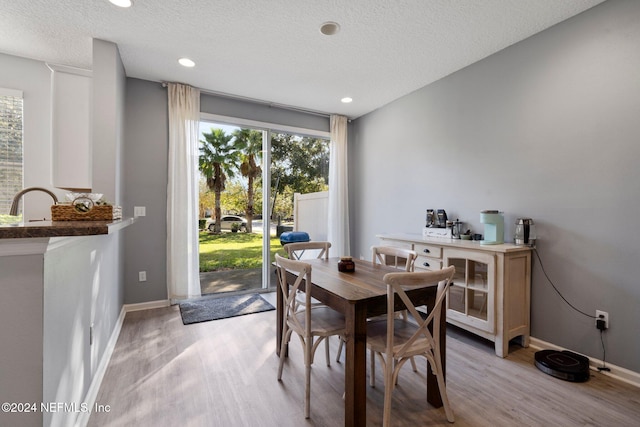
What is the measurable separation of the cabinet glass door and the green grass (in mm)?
2513

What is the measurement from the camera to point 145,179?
3477 mm

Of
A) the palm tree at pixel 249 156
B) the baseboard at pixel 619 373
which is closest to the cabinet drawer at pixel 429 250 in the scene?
the baseboard at pixel 619 373

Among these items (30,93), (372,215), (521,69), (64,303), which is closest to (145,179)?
(30,93)

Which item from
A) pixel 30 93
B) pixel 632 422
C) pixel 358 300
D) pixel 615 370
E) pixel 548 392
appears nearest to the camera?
pixel 358 300

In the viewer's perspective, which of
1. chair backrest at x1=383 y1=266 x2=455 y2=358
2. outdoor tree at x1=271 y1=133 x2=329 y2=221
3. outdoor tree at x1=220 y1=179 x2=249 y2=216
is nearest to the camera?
chair backrest at x1=383 y1=266 x2=455 y2=358

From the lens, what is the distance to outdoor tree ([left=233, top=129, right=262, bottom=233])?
→ 13.7 ft

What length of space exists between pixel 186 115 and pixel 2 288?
3.00 m

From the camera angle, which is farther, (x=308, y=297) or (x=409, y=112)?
(x=409, y=112)

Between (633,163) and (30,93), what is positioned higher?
(30,93)

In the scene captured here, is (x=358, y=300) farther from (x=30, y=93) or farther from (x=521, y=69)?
(x=30, y=93)

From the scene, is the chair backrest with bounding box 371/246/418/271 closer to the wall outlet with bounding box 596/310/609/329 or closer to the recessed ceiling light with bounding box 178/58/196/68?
the wall outlet with bounding box 596/310/609/329

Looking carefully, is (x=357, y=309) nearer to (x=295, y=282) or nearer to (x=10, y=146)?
(x=295, y=282)

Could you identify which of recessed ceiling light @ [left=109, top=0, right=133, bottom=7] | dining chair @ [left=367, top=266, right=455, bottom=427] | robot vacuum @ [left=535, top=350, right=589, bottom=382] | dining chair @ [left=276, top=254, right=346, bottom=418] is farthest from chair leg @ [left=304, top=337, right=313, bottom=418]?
recessed ceiling light @ [left=109, top=0, right=133, bottom=7]

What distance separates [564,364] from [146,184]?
426 cm
